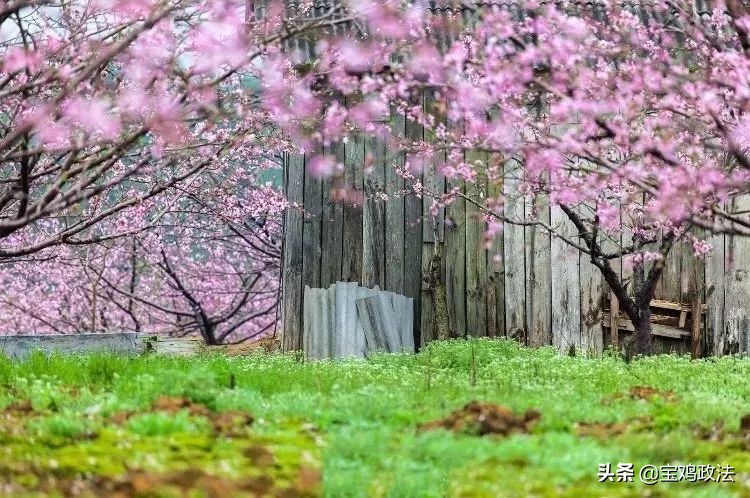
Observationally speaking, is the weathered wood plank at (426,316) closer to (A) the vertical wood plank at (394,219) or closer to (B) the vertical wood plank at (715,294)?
(A) the vertical wood plank at (394,219)

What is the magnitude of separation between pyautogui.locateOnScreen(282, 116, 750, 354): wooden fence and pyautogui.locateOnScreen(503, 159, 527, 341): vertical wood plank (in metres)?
0.01

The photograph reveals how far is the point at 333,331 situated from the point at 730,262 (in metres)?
4.99

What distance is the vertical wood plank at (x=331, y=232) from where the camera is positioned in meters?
11.8

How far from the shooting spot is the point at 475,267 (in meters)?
11.7

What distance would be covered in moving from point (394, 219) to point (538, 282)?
77.1 inches

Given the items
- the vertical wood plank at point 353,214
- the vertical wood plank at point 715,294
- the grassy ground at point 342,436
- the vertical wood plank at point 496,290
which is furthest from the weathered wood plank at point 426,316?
the grassy ground at point 342,436

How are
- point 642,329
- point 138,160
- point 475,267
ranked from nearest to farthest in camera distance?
point 138,160
point 642,329
point 475,267

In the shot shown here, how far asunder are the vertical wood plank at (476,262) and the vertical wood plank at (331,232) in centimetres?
161

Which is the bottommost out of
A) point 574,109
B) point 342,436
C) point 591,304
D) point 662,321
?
point 342,436

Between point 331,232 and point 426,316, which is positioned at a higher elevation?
point 331,232

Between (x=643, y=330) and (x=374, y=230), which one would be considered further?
(x=374, y=230)

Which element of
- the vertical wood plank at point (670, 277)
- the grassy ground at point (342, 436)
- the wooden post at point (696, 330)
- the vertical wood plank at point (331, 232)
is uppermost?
the vertical wood plank at point (331, 232)

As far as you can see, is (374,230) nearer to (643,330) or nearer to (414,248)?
(414,248)

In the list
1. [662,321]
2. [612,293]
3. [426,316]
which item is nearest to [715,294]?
[662,321]
